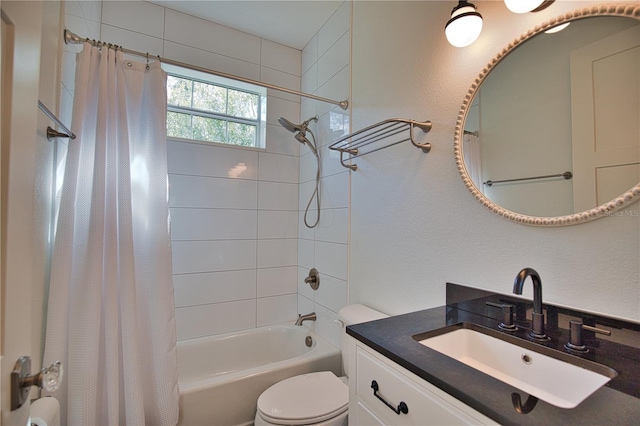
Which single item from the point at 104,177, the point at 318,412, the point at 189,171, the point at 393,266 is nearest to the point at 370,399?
the point at 318,412

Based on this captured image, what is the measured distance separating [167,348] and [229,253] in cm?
92

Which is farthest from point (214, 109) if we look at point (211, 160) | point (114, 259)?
point (114, 259)

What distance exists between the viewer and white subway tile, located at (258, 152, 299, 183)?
238 cm

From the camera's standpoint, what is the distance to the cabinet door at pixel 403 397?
2.00ft

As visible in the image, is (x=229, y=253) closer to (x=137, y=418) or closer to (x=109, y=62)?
(x=137, y=418)

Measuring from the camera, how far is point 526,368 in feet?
2.66

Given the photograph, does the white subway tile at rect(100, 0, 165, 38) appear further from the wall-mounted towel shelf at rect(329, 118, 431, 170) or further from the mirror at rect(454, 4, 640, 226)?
the mirror at rect(454, 4, 640, 226)

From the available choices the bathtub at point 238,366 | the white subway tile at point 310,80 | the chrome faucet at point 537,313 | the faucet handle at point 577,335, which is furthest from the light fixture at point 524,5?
the bathtub at point 238,366

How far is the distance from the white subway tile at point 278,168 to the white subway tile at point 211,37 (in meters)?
0.80

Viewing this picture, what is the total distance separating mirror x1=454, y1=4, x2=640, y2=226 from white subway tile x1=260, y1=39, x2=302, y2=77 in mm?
1821

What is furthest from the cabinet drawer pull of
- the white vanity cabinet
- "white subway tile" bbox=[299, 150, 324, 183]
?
"white subway tile" bbox=[299, 150, 324, 183]

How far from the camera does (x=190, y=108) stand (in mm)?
2268

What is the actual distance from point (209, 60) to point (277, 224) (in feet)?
4.52

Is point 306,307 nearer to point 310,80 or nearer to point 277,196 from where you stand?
point 277,196
